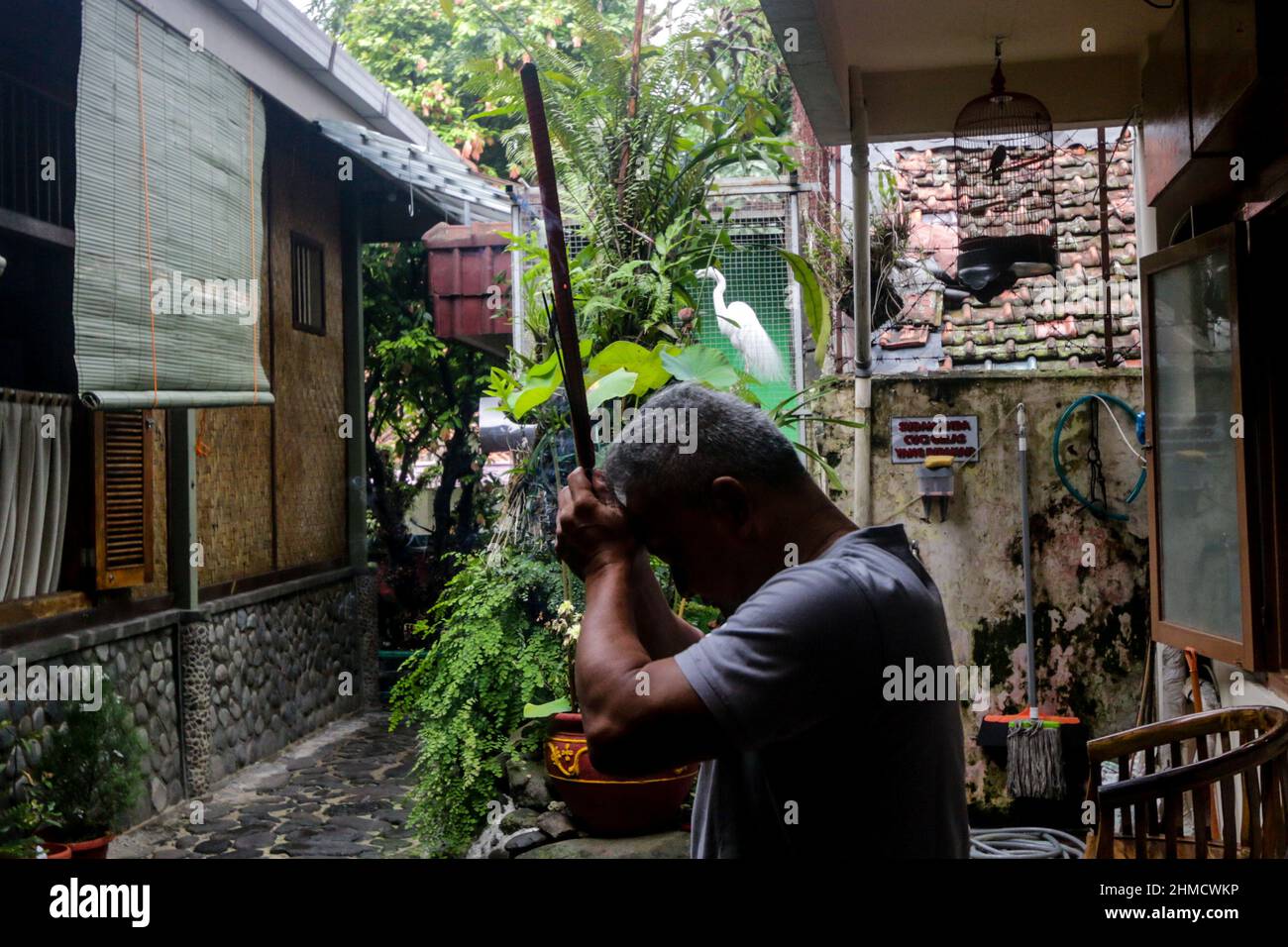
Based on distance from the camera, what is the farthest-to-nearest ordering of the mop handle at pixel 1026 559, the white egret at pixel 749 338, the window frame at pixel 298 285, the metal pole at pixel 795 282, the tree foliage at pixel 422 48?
the tree foliage at pixel 422 48 < the window frame at pixel 298 285 < the metal pole at pixel 795 282 < the white egret at pixel 749 338 < the mop handle at pixel 1026 559

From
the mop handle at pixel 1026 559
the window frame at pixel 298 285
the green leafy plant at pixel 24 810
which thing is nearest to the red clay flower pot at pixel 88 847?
the green leafy plant at pixel 24 810

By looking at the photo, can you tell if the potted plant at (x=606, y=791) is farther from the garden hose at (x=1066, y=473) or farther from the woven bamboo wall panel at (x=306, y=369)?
the woven bamboo wall panel at (x=306, y=369)

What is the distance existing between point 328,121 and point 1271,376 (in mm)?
5486

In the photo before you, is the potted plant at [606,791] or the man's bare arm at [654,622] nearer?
the man's bare arm at [654,622]

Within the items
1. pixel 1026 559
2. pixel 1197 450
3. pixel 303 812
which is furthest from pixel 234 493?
pixel 1197 450

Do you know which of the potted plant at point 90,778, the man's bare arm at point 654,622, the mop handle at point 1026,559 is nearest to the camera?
the man's bare arm at point 654,622

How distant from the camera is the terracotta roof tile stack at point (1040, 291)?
5.67 metres

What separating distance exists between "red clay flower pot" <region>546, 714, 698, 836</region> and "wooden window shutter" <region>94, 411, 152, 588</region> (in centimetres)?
245

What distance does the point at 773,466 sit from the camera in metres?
1.25

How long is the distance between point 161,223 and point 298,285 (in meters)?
2.52

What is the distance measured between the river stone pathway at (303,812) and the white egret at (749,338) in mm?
2683

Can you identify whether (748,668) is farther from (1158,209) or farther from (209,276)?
(209,276)
